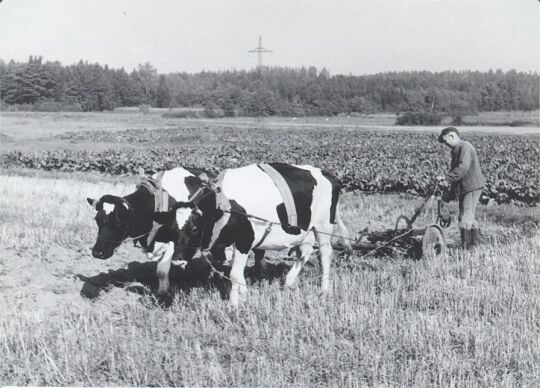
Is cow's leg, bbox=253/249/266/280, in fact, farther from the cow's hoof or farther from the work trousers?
the work trousers

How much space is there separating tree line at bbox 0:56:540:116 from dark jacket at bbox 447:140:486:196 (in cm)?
7052

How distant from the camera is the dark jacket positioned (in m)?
9.27

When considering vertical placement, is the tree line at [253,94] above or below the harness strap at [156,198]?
above

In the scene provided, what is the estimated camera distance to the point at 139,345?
5.71m

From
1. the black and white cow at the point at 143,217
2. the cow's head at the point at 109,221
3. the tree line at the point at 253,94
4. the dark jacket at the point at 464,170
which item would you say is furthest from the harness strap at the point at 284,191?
the tree line at the point at 253,94

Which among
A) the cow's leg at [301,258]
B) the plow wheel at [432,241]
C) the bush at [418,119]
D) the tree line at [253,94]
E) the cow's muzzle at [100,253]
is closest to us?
the cow's muzzle at [100,253]

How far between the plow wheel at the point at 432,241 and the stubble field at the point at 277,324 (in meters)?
0.15

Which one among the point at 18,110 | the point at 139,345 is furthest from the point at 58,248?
the point at 18,110

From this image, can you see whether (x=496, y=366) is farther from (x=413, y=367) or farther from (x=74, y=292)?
(x=74, y=292)

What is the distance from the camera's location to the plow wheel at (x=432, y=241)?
345 inches

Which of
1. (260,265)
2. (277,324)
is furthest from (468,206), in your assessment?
(277,324)

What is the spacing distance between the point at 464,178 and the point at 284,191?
3851 millimetres

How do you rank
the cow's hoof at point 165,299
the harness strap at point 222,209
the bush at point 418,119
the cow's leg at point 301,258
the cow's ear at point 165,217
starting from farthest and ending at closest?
1. the bush at point 418,119
2. the cow's leg at point 301,258
3. the cow's hoof at point 165,299
4. the harness strap at point 222,209
5. the cow's ear at point 165,217

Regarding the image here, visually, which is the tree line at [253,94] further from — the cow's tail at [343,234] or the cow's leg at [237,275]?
the cow's leg at [237,275]
